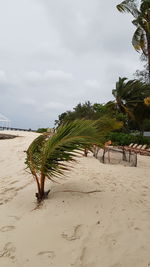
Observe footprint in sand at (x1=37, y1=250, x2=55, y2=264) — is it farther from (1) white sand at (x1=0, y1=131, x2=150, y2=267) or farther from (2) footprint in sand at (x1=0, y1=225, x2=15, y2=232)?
(2) footprint in sand at (x1=0, y1=225, x2=15, y2=232)

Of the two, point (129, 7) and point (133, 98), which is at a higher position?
point (129, 7)

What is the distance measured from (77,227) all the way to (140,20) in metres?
15.4

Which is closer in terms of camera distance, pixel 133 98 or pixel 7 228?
pixel 7 228

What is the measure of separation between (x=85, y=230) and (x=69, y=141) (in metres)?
1.09

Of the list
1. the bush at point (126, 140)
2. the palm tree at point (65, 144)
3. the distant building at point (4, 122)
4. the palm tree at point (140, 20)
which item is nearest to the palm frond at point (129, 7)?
the palm tree at point (140, 20)

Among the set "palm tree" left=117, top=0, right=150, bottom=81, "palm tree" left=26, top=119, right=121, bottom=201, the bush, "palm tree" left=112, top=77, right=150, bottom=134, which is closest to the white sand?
"palm tree" left=26, top=119, right=121, bottom=201

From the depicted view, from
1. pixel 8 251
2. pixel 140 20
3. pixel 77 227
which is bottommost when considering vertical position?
pixel 8 251

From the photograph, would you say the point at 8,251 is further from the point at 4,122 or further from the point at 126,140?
the point at 4,122

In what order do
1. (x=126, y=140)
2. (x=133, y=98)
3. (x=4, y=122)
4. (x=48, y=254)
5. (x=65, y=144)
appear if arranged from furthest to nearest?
1. (x=4, y=122)
2. (x=133, y=98)
3. (x=126, y=140)
4. (x=65, y=144)
5. (x=48, y=254)

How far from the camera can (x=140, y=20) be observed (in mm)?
14391

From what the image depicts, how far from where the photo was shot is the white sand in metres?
1.88

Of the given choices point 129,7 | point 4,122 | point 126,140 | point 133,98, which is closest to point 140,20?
point 129,7

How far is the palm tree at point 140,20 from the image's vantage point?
14.2m

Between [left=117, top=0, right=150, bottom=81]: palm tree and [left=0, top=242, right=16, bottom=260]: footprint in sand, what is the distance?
46.7 ft
